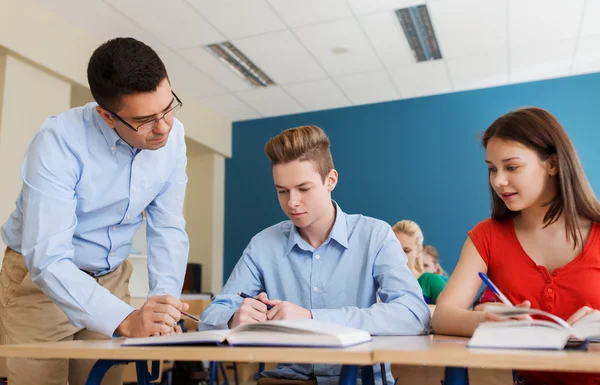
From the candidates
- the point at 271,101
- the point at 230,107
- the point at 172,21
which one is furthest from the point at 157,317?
the point at 230,107

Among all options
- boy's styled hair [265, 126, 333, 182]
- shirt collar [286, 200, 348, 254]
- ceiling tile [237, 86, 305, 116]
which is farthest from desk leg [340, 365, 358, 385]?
ceiling tile [237, 86, 305, 116]

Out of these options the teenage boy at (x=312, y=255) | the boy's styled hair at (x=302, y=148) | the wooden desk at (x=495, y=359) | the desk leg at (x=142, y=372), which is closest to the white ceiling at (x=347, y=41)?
the boy's styled hair at (x=302, y=148)

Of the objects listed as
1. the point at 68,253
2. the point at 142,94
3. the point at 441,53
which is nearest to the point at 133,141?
the point at 142,94

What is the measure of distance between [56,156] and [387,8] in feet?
9.95

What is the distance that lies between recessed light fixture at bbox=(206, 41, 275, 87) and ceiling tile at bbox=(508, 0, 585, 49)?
2144mm

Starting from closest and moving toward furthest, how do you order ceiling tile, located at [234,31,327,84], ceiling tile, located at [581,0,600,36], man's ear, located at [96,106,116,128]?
man's ear, located at [96,106,116,128]
ceiling tile, located at [581,0,600,36]
ceiling tile, located at [234,31,327,84]

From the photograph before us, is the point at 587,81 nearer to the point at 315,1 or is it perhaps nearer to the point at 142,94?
the point at 315,1

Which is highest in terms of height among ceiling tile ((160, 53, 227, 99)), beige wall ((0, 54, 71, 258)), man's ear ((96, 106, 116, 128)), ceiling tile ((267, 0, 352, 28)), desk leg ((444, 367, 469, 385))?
ceiling tile ((267, 0, 352, 28))

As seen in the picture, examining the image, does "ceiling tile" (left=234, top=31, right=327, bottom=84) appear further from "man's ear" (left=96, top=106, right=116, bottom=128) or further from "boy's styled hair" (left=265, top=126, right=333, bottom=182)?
"man's ear" (left=96, top=106, right=116, bottom=128)

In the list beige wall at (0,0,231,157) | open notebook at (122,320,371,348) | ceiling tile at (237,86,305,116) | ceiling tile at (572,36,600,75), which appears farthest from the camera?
ceiling tile at (237,86,305,116)

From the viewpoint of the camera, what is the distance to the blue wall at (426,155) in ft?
17.0

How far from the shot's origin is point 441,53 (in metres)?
4.69

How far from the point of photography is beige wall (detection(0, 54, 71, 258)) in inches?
144

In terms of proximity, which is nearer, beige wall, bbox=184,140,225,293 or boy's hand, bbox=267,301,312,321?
boy's hand, bbox=267,301,312,321
